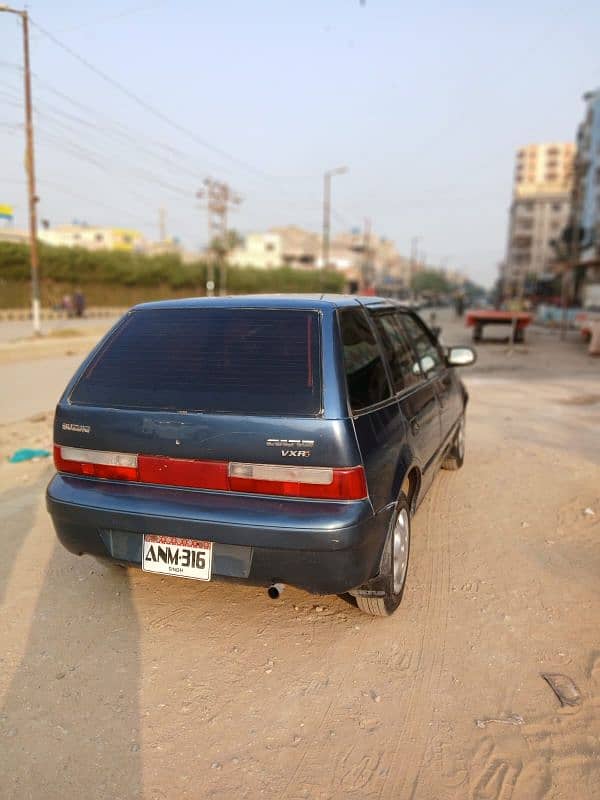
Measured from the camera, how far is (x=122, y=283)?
43156 mm

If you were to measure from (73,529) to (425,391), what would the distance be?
2.35 meters

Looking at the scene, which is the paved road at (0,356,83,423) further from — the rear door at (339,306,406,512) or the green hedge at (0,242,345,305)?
the green hedge at (0,242,345,305)

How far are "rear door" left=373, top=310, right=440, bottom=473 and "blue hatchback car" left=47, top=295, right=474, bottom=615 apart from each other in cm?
17

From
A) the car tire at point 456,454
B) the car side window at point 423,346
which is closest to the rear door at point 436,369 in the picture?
the car side window at point 423,346

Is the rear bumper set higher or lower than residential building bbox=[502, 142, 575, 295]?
lower

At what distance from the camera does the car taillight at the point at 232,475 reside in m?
2.65

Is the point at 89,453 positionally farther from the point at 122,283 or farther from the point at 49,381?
the point at 122,283

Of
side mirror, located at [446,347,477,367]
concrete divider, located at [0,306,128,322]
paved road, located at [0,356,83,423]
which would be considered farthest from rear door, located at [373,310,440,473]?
concrete divider, located at [0,306,128,322]

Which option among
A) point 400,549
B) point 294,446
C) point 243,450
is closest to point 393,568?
point 400,549

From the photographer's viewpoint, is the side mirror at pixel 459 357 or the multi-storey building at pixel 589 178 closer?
the side mirror at pixel 459 357


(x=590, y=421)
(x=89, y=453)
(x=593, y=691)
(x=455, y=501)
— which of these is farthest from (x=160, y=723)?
(x=590, y=421)

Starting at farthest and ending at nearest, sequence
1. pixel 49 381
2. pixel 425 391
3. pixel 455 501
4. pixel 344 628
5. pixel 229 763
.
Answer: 1. pixel 49 381
2. pixel 455 501
3. pixel 425 391
4. pixel 344 628
5. pixel 229 763

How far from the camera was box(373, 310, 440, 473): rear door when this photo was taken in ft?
11.6

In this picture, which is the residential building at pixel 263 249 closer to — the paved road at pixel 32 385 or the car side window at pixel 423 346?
the paved road at pixel 32 385
